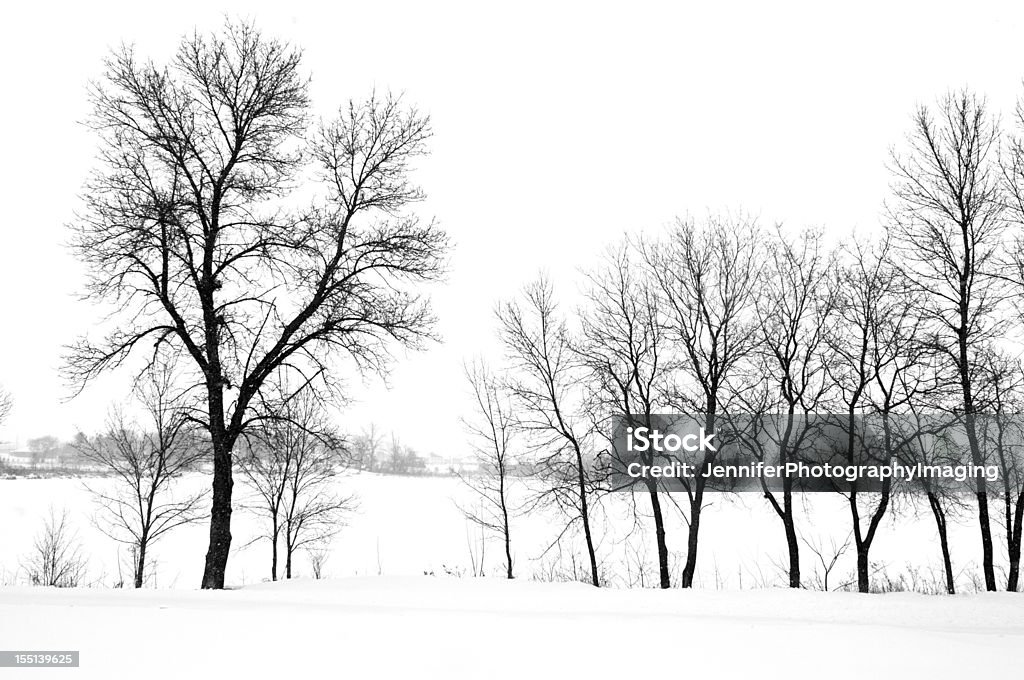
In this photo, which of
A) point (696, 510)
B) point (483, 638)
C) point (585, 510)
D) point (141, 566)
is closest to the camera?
point (483, 638)

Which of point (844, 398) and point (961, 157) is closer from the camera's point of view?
point (961, 157)

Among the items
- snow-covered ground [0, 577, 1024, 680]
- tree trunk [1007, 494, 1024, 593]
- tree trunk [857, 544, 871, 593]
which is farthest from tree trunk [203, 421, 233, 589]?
tree trunk [1007, 494, 1024, 593]

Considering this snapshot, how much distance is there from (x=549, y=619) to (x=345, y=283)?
28.4 ft

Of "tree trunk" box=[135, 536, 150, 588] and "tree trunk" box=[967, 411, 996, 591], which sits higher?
"tree trunk" box=[967, 411, 996, 591]

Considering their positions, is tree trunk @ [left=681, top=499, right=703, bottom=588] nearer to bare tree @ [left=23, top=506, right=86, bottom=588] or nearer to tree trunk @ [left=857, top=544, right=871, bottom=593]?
tree trunk @ [left=857, top=544, right=871, bottom=593]

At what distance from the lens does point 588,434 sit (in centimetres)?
1906

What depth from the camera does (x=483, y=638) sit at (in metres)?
7.53

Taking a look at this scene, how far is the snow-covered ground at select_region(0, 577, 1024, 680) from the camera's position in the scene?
21.6 feet

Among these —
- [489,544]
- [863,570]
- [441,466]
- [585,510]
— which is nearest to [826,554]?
[863,570]

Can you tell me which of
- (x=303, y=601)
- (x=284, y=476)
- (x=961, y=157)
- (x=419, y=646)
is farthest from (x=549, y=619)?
(x=284, y=476)

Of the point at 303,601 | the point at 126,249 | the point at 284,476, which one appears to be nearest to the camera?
the point at 303,601

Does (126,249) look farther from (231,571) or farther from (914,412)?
(231,571)

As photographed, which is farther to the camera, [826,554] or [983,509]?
[826,554]

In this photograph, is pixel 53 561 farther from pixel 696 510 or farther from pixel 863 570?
pixel 863 570
